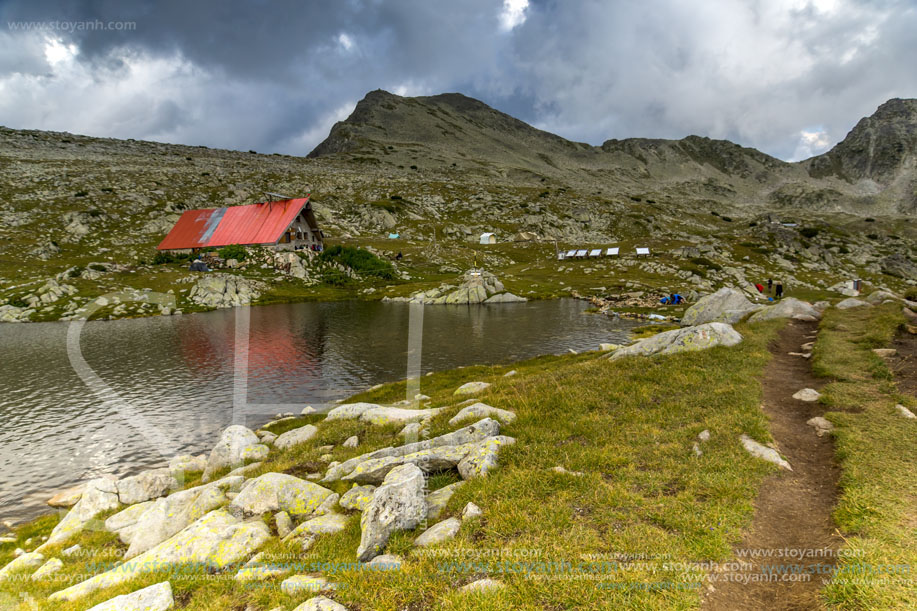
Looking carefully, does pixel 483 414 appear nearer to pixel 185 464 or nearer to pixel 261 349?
pixel 185 464

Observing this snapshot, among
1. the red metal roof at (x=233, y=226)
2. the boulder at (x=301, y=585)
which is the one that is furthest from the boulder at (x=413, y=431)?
the red metal roof at (x=233, y=226)

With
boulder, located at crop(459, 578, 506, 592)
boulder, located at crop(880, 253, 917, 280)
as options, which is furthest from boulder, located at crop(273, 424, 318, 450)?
boulder, located at crop(880, 253, 917, 280)

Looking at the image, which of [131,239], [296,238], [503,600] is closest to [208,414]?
[503,600]

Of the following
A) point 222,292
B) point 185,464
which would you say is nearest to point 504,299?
point 222,292

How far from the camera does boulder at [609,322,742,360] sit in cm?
2211

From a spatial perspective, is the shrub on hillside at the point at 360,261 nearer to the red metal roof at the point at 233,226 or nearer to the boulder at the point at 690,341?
the red metal roof at the point at 233,226

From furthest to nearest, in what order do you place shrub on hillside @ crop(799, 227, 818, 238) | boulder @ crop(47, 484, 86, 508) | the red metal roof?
shrub on hillside @ crop(799, 227, 818, 238) < the red metal roof < boulder @ crop(47, 484, 86, 508)

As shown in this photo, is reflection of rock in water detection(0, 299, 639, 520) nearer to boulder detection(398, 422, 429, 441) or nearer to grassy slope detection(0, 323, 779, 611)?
grassy slope detection(0, 323, 779, 611)

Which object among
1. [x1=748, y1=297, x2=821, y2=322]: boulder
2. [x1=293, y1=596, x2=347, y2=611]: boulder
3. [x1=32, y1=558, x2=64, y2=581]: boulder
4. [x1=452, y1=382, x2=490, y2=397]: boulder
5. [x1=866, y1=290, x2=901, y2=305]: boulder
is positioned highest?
[x1=866, y1=290, x2=901, y2=305]: boulder

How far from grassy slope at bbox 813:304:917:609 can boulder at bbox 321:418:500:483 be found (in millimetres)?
8555

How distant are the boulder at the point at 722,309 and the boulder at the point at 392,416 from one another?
3838cm

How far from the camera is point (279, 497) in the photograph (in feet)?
36.7

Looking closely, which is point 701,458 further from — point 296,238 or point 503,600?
point 296,238

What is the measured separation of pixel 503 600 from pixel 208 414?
93.2 feet
